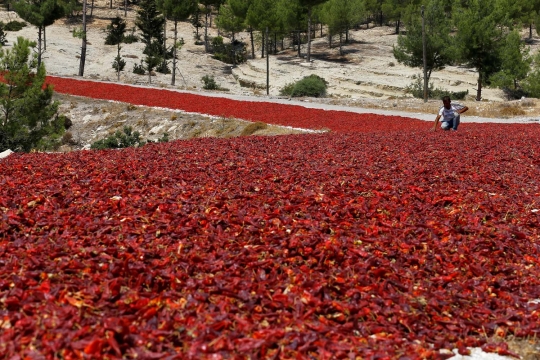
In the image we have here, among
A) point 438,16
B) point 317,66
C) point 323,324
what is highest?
point 438,16

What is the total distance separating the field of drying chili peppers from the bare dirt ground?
12906 millimetres

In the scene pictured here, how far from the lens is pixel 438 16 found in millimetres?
52219

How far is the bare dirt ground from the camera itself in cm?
2612

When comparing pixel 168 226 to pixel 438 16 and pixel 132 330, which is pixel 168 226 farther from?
pixel 438 16

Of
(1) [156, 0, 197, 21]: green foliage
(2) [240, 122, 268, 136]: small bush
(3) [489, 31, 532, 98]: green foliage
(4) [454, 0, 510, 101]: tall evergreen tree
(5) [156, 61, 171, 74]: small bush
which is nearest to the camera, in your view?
(2) [240, 122, 268, 136]: small bush

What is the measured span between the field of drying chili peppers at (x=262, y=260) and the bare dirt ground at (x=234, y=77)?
42.3 feet

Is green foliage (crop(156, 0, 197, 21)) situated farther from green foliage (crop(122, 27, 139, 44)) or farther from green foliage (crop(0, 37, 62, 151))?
green foliage (crop(0, 37, 62, 151))

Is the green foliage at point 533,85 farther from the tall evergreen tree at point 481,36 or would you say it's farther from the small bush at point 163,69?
the small bush at point 163,69

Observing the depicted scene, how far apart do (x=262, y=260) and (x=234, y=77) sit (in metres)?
63.4

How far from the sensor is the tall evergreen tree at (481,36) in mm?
46312

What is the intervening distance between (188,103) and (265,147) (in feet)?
65.1

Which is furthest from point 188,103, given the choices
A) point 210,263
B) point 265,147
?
point 210,263

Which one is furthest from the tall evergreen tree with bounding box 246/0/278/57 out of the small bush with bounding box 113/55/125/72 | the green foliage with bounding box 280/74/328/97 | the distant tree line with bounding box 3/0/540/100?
the green foliage with bounding box 280/74/328/97

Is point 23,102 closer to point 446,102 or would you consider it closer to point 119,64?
point 446,102
